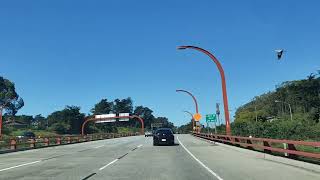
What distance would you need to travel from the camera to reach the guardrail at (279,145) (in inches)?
753

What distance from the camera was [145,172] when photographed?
58.3 ft

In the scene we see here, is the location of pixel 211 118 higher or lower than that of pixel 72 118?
lower

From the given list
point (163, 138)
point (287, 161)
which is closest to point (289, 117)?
point (163, 138)

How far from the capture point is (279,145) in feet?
117

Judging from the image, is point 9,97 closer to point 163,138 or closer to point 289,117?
point 289,117

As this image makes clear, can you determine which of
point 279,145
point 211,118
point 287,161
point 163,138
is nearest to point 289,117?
point 211,118

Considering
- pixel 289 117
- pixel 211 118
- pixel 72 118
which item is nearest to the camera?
pixel 211 118

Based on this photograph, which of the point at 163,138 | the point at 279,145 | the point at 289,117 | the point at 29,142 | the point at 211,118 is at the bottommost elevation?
the point at 279,145

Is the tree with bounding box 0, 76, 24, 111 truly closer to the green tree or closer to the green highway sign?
the green tree

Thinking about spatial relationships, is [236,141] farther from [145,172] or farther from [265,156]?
[145,172]

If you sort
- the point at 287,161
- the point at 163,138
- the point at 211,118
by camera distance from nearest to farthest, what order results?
the point at 287,161 < the point at 163,138 < the point at 211,118

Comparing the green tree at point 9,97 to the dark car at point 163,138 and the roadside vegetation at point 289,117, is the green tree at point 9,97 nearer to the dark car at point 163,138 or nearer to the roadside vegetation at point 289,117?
the roadside vegetation at point 289,117

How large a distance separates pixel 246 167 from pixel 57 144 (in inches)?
1359

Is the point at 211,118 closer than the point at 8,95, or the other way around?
the point at 211,118
